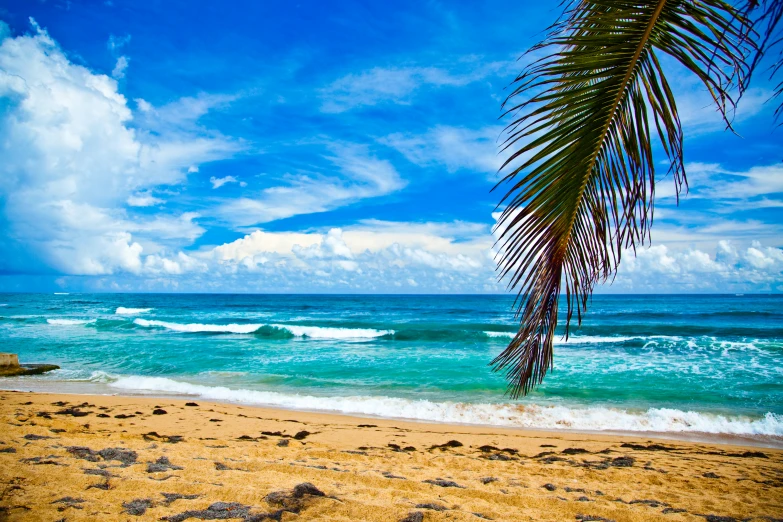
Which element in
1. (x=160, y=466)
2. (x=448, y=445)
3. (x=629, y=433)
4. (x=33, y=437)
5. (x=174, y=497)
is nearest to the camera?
(x=174, y=497)

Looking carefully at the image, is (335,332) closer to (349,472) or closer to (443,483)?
(349,472)

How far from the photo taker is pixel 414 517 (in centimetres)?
330

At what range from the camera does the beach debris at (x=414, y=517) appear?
10.6 ft

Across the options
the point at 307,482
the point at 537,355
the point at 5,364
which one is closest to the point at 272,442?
the point at 307,482

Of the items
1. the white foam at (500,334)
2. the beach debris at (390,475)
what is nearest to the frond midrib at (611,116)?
the beach debris at (390,475)

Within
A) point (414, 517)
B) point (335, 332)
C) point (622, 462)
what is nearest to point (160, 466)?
point (414, 517)

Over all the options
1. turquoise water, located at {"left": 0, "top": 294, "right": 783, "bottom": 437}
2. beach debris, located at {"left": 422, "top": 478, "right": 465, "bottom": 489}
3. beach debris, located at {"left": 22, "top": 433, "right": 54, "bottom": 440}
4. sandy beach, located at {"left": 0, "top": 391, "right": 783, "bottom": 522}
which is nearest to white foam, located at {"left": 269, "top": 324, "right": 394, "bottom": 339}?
turquoise water, located at {"left": 0, "top": 294, "right": 783, "bottom": 437}

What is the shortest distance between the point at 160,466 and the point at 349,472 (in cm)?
191

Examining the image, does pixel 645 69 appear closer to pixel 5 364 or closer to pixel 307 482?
pixel 307 482

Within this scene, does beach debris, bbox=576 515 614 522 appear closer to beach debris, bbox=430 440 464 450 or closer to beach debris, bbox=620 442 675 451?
beach debris, bbox=430 440 464 450

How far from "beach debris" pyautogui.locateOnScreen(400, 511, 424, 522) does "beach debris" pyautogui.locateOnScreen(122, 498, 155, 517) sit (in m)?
1.93

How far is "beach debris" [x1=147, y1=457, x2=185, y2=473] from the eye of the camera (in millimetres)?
4156

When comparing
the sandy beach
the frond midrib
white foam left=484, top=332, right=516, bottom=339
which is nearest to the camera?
the frond midrib

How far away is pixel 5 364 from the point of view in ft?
39.3
